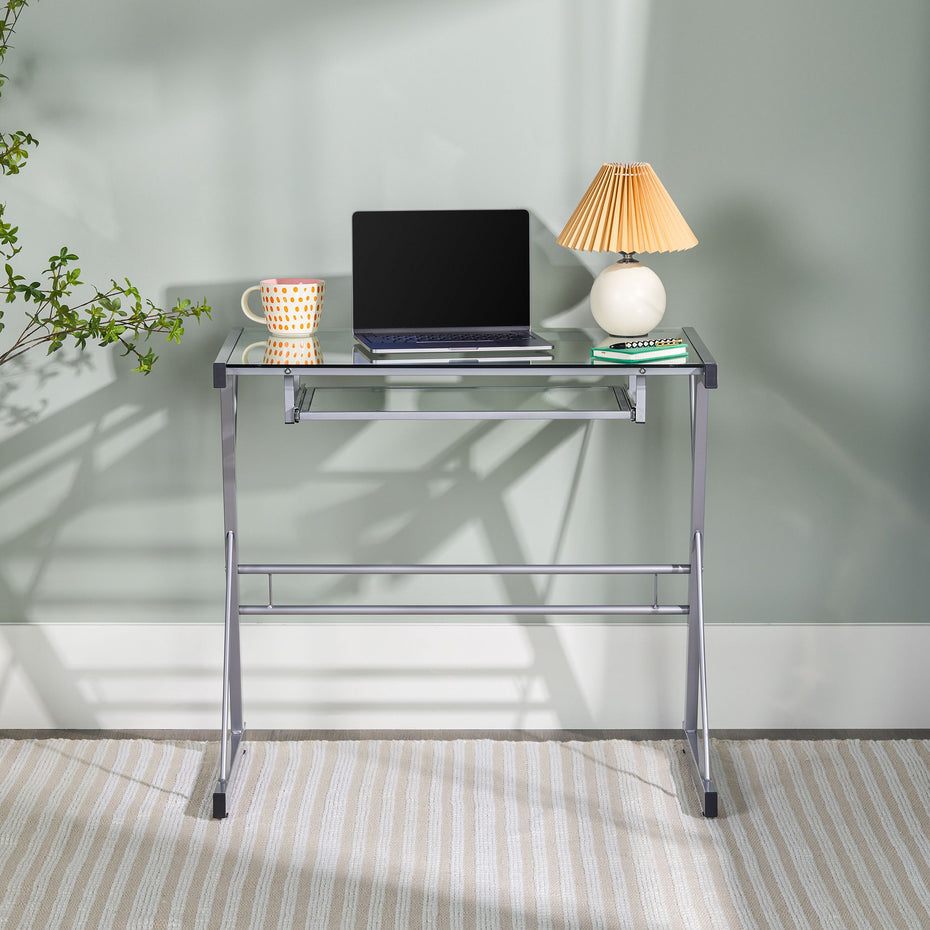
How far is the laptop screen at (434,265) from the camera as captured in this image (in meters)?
2.41

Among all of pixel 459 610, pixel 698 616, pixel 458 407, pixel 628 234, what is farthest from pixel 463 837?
pixel 628 234

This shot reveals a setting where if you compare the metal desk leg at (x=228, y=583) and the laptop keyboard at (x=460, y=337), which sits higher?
the laptop keyboard at (x=460, y=337)

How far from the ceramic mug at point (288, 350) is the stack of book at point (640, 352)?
21.5 inches

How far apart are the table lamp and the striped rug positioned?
1.02m

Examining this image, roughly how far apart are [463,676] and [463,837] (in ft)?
1.66

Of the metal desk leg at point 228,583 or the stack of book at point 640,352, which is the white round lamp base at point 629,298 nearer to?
the stack of book at point 640,352

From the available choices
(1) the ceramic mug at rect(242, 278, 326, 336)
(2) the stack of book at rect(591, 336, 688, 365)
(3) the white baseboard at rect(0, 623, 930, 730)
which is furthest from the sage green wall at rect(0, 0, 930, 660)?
(2) the stack of book at rect(591, 336, 688, 365)

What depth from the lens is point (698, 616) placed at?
2.46m

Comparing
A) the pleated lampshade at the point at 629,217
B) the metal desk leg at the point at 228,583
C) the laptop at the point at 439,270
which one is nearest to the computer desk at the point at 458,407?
the metal desk leg at the point at 228,583

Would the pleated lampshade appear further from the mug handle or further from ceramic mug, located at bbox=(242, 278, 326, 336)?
the mug handle

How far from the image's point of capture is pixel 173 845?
7.47 feet

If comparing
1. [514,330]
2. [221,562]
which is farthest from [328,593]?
[514,330]

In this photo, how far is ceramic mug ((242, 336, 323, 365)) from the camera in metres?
2.20

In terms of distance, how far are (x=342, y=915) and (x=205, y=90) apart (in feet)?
5.62
